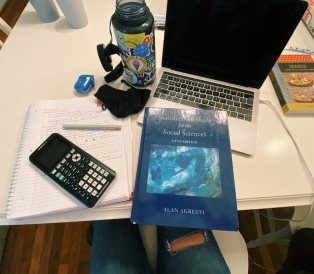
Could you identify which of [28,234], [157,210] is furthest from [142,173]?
[28,234]

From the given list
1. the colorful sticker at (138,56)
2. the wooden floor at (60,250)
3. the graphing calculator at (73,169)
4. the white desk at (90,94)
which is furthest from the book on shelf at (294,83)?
the wooden floor at (60,250)

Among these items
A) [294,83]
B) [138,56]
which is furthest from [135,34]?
[294,83]

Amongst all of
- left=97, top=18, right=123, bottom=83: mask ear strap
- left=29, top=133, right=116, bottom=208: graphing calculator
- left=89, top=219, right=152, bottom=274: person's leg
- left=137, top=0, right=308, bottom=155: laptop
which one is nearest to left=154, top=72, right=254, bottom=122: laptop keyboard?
left=137, top=0, right=308, bottom=155: laptop

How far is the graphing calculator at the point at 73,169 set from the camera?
428 mm

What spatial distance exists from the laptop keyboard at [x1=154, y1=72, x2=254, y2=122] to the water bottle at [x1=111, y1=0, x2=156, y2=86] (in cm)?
7

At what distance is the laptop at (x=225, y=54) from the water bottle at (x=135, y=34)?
6 cm

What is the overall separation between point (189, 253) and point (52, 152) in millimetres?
427

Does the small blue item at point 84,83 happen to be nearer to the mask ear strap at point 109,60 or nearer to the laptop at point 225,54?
the mask ear strap at point 109,60

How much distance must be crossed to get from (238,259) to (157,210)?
1.06 feet

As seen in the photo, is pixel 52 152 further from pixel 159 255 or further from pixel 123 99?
pixel 159 255

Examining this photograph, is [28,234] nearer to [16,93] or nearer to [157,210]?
[16,93]

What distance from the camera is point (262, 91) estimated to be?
0.60m

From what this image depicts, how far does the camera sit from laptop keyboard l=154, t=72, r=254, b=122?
1.81 feet

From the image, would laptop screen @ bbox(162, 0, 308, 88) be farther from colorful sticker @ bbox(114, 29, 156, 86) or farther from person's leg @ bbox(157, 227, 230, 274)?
person's leg @ bbox(157, 227, 230, 274)
